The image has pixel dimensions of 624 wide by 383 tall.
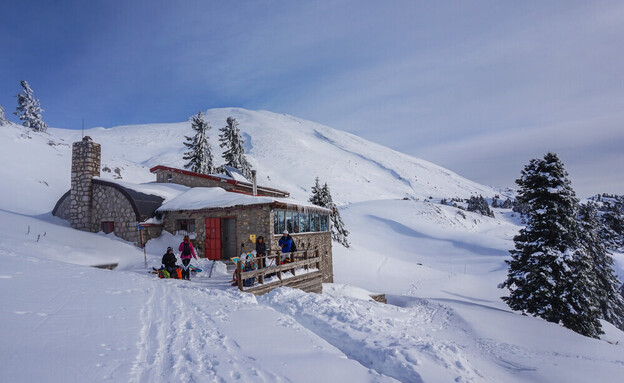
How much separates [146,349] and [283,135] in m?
136

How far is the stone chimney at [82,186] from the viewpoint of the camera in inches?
714

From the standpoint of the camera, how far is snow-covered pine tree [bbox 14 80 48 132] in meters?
48.1

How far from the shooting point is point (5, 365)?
397 cm

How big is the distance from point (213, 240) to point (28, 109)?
51.9 m

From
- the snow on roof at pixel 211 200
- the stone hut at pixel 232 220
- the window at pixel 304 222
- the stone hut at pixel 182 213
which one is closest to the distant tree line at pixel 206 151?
the stone hut at pixel 182 213

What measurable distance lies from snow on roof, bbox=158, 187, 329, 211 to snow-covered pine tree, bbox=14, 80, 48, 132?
4531cm

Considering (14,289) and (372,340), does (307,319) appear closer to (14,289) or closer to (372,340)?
(372,340)

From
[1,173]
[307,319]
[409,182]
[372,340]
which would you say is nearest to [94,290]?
[307,319]

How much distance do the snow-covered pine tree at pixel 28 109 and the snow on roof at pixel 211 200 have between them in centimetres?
4531

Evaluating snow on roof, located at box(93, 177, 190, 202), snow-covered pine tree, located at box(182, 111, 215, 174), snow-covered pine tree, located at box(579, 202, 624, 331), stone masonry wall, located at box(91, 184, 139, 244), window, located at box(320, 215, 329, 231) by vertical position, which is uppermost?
snow-covered pine tree, located at box(182, 111, 215, 174)

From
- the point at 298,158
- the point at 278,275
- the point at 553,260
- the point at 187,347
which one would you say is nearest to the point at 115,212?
the point at 278,275

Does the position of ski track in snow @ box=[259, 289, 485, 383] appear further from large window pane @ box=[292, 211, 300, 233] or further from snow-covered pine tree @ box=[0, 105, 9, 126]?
snow-covered pine tree @ box=[0, 105, 9, 126]

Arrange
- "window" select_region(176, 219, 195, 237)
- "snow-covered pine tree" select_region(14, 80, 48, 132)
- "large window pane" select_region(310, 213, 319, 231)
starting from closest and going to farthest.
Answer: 1. "window" select_region(176, 219, 195, 237)
2. "large window pane" select_region(310, 213, 319, 231)
3. "snow-covered pine tree" select_region(14, 80, 48, 132)

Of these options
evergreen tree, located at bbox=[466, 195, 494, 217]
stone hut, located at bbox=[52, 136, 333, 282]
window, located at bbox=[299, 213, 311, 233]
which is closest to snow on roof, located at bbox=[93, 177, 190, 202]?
stone hut, located at bbox=[52, 136, 333, 282]
